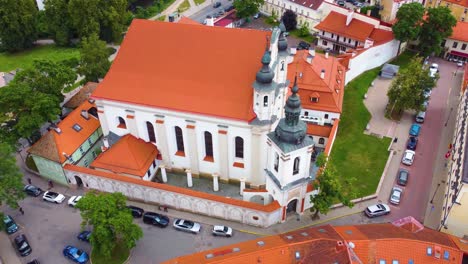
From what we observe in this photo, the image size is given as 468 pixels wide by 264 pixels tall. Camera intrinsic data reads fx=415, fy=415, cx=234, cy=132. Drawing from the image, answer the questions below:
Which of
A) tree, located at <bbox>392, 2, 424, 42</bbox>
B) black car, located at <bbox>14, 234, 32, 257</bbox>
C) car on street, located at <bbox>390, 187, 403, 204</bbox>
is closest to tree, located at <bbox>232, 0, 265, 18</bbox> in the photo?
tree, located at <bbox>392, 2, 424, 42</bbox>

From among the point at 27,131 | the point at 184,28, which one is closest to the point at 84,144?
the point at 27,131

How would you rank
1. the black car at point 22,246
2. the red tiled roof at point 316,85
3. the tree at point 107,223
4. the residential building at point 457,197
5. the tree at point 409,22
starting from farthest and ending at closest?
the tree at point 409,22 < the red tiled roof at point 316,85 < the black car at point 22,246 < the residential building at point 457,197 < the tree at point 107,223

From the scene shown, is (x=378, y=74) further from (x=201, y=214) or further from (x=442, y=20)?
(x=201, y=214)

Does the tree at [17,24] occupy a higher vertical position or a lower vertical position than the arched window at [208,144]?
higher

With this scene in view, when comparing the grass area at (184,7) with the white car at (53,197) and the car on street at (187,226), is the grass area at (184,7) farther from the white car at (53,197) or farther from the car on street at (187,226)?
the car on street at (187,226)

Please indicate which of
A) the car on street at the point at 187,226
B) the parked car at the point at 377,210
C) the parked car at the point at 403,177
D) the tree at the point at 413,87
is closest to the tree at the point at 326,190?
the parked car at the point at 377,210

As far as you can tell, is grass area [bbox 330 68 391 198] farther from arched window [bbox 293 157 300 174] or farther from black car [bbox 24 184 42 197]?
black car [bbox 24 184 42 197]

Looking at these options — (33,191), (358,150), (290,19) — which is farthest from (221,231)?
(290,19)
